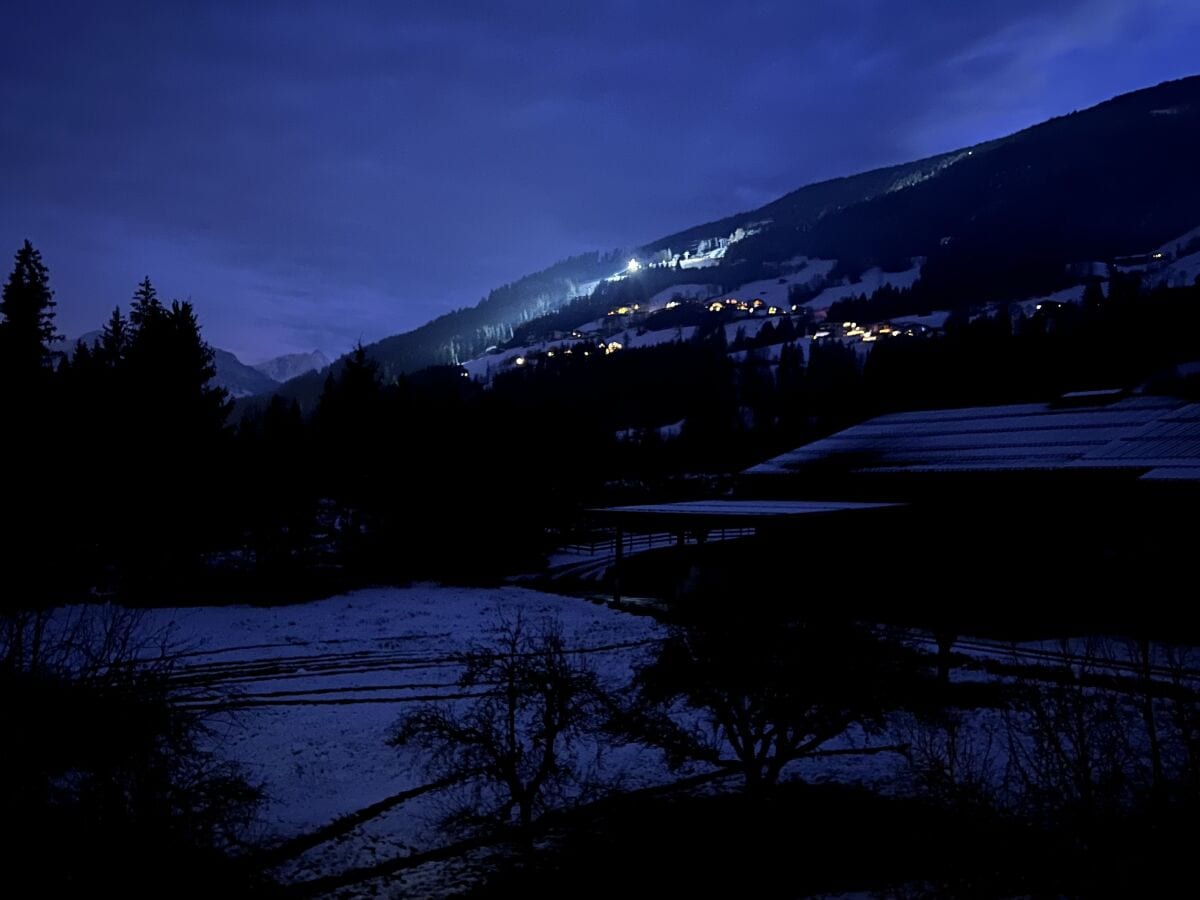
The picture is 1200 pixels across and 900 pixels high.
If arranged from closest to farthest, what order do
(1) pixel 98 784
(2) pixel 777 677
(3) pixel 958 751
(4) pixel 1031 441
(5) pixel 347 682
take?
(1) pixel 98 784 < (2) pixel 777 677 < (3) pixel 958 751 < (5) pixel 347 682 < (4) pixel 1031 441

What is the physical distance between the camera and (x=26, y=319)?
124ft

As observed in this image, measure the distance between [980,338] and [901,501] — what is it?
101 ft

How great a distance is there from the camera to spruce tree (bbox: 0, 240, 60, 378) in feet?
115

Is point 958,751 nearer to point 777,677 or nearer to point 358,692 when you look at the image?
point 777,677

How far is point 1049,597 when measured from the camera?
2483 cm

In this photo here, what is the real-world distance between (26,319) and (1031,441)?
50.2 meters

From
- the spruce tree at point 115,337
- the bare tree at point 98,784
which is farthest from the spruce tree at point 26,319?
the bare tree at point 98,784

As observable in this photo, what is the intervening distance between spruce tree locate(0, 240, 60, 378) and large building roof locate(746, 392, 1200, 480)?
37.9 metres

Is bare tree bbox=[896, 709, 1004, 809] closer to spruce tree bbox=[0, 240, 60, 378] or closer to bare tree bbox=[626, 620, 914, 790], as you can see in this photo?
bare tree bbox=[626, 620, 914, 790]

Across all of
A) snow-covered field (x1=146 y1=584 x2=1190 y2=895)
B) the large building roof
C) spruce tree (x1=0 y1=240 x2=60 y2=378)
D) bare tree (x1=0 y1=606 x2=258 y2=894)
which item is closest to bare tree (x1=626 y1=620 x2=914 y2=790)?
snow-covered field (x1=146 y1=584 x2=1190 y2=895)

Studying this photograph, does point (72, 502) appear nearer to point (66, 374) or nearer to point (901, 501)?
point (66, 374)

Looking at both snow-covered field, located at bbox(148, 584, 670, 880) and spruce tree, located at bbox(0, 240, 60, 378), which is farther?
spruce tree, located at bbox(0, 240, 60, 378)

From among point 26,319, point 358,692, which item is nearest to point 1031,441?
point 358,692

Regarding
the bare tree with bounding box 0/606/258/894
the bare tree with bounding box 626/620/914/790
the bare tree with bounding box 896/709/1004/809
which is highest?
the bare tree with bounding box 0/606/258/894
